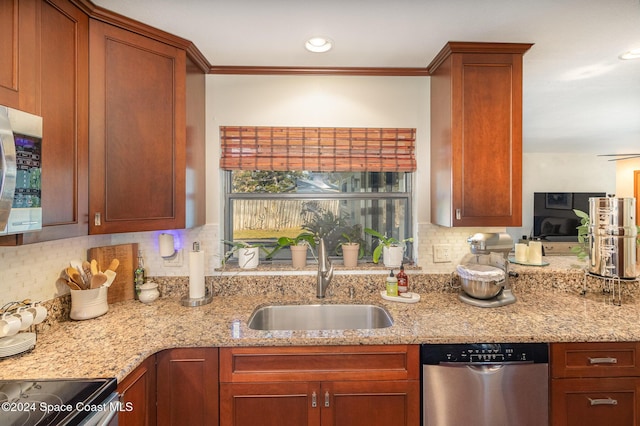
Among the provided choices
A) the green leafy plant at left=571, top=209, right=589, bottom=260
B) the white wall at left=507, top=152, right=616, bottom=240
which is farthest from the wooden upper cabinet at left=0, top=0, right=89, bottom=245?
the white wall at left=507, top=152, right=616, bottom=240

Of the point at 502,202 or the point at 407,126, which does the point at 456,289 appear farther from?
the point at 407,126

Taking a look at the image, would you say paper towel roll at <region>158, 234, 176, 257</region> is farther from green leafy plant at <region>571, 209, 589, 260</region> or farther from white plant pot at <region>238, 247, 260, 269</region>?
green leafy plant at <region>571, 209, 589, 260</region>

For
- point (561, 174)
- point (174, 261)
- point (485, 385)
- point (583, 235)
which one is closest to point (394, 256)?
point (485, 385)

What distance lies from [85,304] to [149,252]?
1.59ft

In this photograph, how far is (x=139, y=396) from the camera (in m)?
1.29

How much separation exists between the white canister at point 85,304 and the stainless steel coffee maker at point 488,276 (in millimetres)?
1980

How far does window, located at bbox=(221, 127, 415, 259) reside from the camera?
7.04ft

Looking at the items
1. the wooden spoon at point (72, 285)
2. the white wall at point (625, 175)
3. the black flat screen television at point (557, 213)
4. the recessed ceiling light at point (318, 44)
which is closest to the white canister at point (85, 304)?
the wooden spoon at point (72, 285)

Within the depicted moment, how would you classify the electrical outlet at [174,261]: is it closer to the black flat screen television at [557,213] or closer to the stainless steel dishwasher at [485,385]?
the stainless steel dishwasher at [485,385]

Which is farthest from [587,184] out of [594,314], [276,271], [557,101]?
[276,271]

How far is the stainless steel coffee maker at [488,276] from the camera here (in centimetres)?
181

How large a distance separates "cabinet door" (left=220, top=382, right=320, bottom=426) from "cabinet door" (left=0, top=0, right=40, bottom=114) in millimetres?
1351

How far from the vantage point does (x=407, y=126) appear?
7.06ft

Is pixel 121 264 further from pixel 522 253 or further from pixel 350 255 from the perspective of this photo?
pixel 522 253
